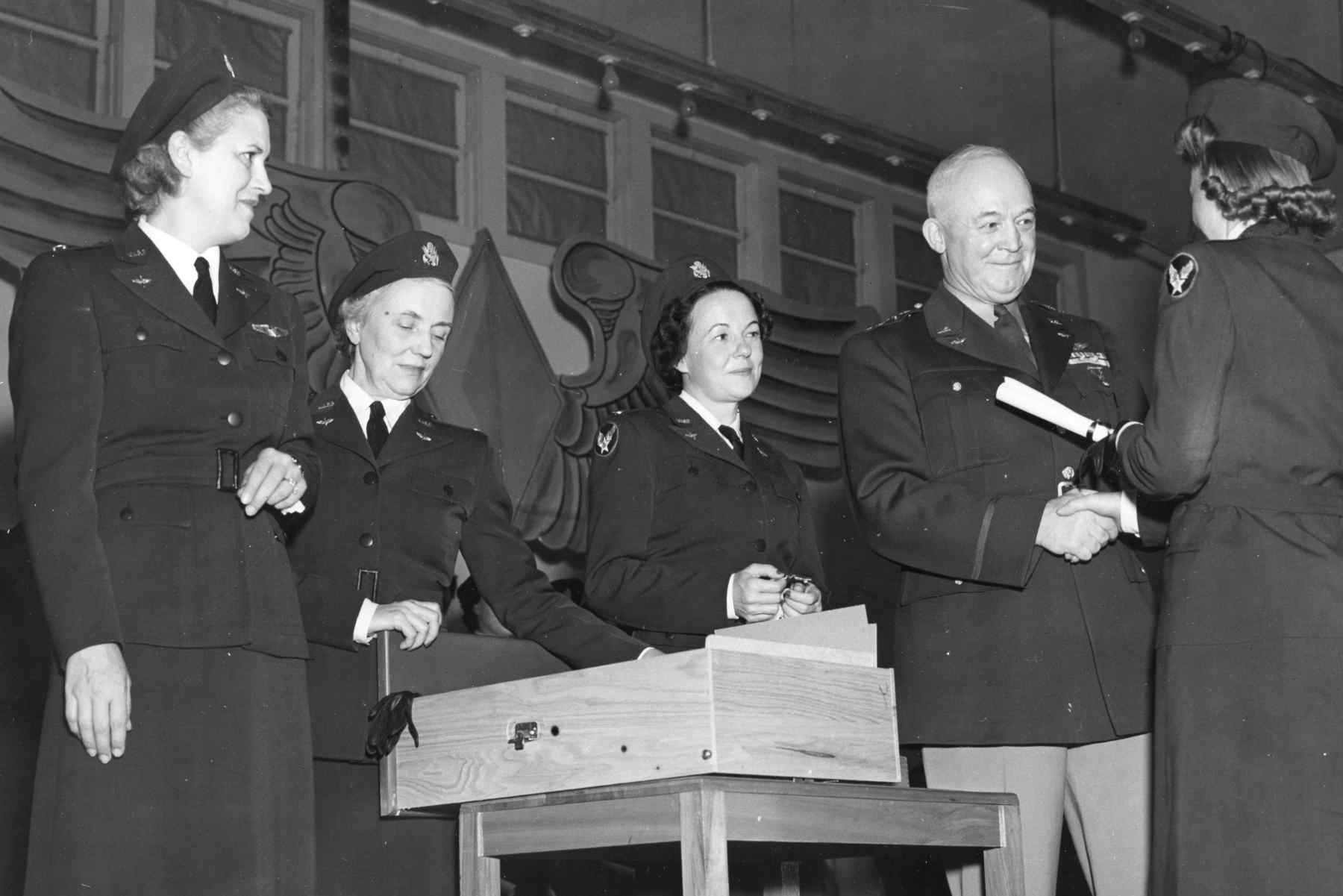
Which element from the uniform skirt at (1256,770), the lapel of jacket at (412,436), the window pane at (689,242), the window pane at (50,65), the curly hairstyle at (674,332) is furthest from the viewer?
the window pane at (689,242)

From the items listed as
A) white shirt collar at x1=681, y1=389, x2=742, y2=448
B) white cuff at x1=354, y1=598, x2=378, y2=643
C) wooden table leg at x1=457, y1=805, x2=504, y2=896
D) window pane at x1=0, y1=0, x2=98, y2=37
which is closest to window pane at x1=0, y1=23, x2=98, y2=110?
window pane at x1=0, y1=0, x2=98, y2=37

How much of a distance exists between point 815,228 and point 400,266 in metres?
5.26

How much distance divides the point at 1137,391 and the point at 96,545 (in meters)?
1.74

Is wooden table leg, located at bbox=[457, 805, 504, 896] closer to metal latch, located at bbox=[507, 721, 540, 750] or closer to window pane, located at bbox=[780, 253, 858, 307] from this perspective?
metal latch, located at bbox=[507, 721, 540, 750]

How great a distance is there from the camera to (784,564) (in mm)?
3086

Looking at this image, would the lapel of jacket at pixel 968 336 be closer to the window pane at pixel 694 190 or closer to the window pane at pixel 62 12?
the window pane at pixel 62 12

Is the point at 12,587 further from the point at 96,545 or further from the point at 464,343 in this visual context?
the point at 96,545

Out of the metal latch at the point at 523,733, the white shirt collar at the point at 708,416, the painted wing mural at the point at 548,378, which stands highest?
the painted wing mural at the point at 548,378

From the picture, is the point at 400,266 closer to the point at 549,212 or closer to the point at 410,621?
the point at 410,621

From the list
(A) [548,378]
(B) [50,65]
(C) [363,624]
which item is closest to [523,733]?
(C) [363,624]

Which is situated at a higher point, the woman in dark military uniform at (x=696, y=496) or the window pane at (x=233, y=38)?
the window pane at (x=233, y=38)

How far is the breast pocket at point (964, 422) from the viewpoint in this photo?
8.34ft

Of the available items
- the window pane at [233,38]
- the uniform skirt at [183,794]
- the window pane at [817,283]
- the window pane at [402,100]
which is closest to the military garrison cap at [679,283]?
the uniform skirt at [183,794]

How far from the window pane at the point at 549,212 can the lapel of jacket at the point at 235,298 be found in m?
4.36
